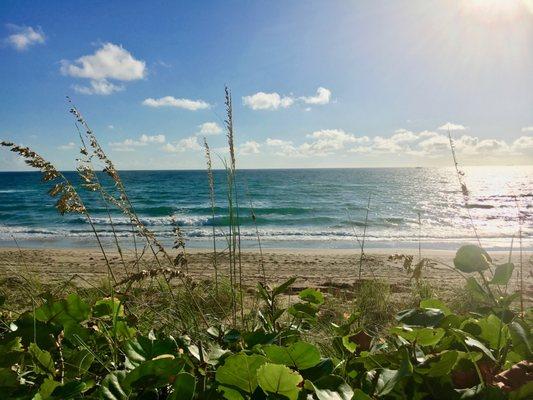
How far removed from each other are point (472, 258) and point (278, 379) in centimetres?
56

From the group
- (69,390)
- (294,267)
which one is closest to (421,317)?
(69,390)

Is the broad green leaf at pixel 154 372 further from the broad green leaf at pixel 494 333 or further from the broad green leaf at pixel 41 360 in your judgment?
the broad green leaf at pixel 494 333

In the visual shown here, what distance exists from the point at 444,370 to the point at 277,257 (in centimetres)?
1066

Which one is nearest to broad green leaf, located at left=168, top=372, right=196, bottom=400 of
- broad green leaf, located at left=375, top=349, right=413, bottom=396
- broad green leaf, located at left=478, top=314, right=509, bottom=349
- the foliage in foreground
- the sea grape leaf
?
the foliage in foreground

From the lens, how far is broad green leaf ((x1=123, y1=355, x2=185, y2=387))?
507 millimetres

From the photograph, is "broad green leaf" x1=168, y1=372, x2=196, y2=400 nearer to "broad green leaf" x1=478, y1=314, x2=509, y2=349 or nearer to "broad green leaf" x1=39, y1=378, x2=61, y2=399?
"broad green leaf" x1=39, y1=378, x2=61, y2=399

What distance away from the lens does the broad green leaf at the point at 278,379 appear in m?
0.45

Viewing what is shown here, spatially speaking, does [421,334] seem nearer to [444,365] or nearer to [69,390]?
A: [444,365]

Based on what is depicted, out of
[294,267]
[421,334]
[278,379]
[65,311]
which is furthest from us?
[294,267]

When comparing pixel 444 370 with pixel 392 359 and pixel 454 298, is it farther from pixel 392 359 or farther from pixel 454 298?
pixel 454 298

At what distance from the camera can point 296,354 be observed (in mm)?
538

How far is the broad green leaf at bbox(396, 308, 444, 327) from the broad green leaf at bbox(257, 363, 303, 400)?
278 mm

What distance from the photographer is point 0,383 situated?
571mm

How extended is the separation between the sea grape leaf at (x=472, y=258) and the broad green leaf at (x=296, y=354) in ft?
1.49
